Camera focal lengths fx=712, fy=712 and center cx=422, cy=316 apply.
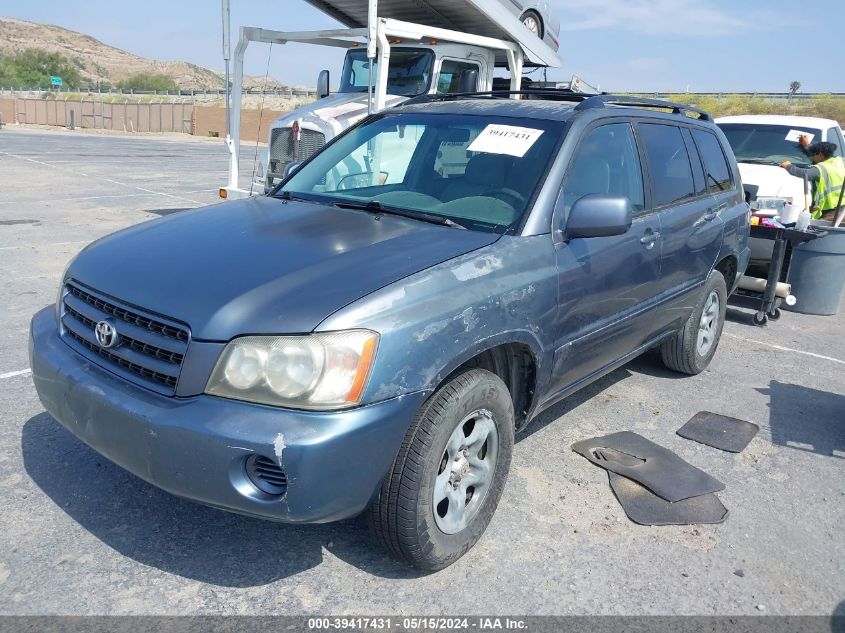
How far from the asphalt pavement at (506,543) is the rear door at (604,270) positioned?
1.98 feet

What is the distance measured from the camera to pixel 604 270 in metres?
3.56

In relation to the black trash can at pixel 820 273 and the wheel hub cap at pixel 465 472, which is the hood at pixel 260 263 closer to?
the wheel hub cap at pixel 465 472

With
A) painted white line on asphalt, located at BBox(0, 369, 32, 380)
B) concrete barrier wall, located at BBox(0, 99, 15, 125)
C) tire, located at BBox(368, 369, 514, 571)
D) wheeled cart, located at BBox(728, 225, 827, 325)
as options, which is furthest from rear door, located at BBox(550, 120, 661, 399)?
concrete barrier wall, located at BBox(0, 99, 15, 125)

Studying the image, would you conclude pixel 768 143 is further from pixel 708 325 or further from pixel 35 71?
pixel 35 71

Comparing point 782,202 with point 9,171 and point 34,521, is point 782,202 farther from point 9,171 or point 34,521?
point 9,171

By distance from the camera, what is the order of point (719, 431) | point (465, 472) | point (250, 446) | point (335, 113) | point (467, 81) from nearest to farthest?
point (250, 446)
point (465, 472)
point (719, 431)
point (335, 113)
point (467, 81)

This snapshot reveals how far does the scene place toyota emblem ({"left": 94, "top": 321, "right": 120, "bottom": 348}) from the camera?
2.62 m

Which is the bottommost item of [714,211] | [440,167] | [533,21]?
[714,211]

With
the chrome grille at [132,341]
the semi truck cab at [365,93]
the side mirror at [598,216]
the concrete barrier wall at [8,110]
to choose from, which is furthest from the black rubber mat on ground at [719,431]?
the concrete barrier wall at [8,110]

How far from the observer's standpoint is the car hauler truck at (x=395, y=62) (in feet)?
30.2

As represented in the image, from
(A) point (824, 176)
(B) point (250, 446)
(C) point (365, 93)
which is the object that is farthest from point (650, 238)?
(C) point (365, 93)

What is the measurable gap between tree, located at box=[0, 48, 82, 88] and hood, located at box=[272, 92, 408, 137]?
291 feet

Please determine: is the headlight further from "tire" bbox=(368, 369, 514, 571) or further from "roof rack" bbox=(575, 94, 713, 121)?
"roof rack" bbox=(575, 94, 713, 121)

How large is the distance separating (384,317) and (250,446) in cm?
61
